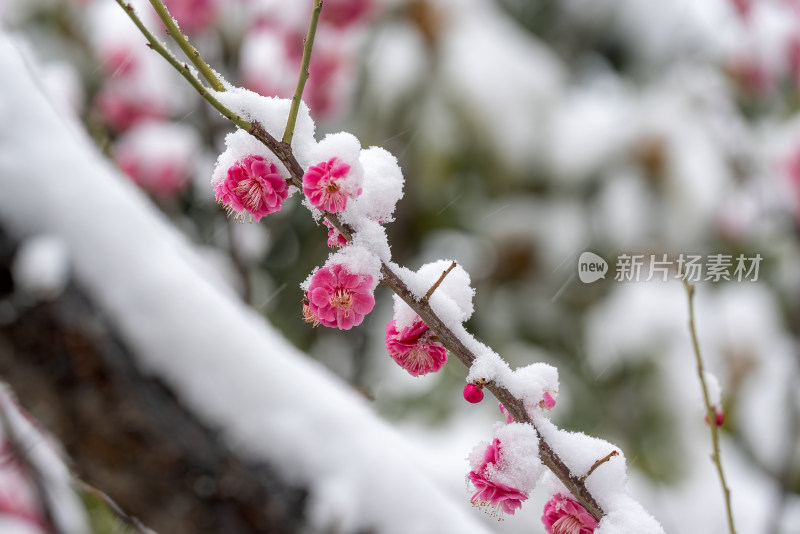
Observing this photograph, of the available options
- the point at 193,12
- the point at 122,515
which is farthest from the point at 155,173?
the point at 122,515

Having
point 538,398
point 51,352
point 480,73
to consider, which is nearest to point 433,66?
point 480,73

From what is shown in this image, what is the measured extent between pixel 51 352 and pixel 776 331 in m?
2.85

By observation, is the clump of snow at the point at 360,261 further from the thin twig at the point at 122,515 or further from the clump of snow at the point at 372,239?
the thin twig at the point at 122,515

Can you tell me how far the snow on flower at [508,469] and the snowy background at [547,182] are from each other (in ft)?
3.91

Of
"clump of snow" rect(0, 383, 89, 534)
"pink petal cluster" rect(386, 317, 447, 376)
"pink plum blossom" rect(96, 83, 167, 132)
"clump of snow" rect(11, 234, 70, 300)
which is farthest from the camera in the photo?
"pink plum blossom" rect(96, 83, 167, 132)

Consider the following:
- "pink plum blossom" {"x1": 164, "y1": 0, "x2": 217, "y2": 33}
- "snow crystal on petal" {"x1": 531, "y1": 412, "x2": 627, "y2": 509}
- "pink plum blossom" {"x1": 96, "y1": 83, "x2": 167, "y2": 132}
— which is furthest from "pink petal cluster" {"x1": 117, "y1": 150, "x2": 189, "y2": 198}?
"snow crystal on petal" {"x1": 531, "y1": 412, "x2": 627, "y2": 509}

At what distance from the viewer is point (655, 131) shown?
271 centimetres

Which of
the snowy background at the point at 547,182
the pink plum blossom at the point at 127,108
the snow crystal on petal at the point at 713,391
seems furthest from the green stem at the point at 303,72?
the pink plum blossom at the point at 127,108

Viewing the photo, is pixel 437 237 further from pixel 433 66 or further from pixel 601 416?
pixel 601 416

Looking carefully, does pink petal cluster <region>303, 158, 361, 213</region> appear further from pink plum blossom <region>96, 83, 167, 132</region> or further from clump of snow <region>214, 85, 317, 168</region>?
pink plum blossom <region>96, 83, 167, 132</region>

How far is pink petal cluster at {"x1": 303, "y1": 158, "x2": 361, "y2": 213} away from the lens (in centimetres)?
35

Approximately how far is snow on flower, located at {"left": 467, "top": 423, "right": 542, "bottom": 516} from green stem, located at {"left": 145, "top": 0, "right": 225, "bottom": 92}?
267 millimetres

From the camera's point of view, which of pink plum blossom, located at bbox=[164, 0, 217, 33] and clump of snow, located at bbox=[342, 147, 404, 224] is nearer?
clump of snow, located at bbox=[342, 147, 404, 224]

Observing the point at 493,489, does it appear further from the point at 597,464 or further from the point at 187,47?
the point at 187,47
